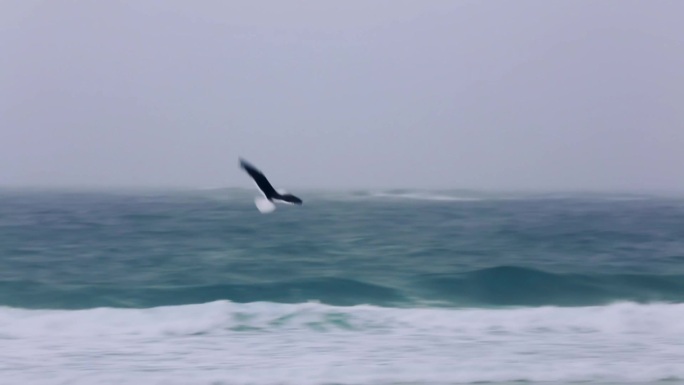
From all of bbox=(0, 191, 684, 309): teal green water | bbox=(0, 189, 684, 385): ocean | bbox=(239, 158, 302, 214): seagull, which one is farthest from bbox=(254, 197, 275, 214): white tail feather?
bbox=(0, 191, 684, 309): teal green water

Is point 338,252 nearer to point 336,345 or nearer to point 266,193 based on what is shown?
point 336,345

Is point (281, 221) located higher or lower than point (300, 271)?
higher

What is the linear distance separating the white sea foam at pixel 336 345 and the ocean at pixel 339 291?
3cm

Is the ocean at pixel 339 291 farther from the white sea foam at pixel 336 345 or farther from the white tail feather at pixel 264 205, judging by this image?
the white tail feather at pixel 264 205

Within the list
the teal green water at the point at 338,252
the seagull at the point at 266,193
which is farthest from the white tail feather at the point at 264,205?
the teal green water at the point at 338,252

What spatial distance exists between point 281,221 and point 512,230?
188 inches

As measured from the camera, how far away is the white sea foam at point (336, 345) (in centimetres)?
667

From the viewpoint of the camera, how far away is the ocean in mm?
6980

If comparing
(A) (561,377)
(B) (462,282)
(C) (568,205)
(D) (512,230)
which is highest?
(C) (568,205)

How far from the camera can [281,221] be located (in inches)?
593

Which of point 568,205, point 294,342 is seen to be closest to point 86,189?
point 568,205

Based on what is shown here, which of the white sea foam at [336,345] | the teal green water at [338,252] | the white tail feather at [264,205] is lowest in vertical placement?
the white sea foam at [336,345]

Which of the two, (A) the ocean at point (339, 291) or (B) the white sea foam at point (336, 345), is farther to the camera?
→ (A) the ocean at point (339, 291)

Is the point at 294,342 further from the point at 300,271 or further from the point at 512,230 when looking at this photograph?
the point at 512,230
